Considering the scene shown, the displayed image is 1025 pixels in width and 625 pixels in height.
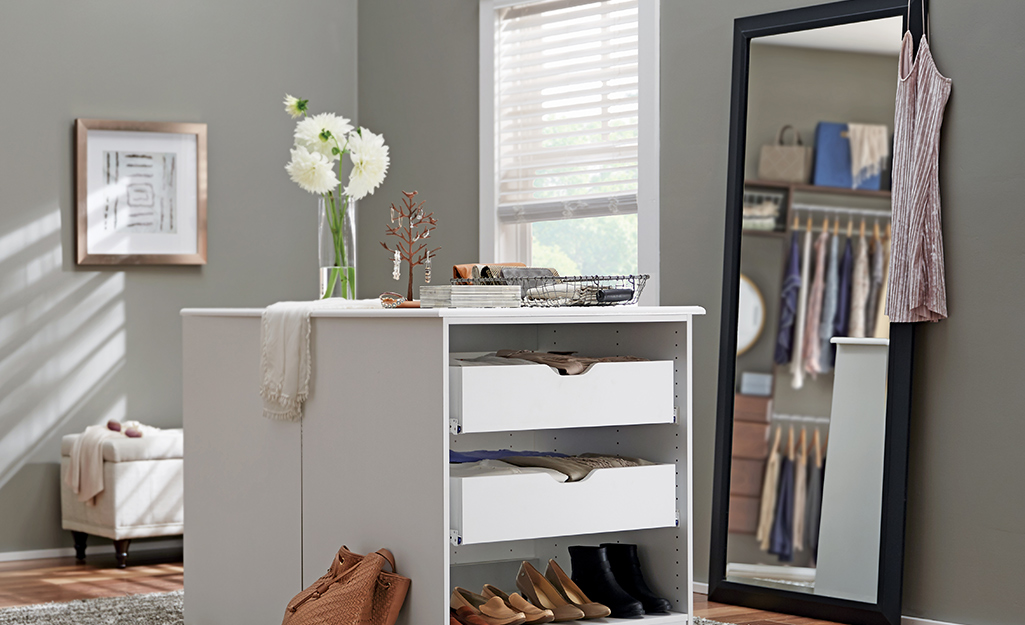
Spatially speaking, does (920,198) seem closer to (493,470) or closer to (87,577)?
(493,470)

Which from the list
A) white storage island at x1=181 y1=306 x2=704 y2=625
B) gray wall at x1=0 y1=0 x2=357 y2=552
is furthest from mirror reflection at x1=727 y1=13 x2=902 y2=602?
gray wall at x1=0 y1=0 x2=357 y2=552

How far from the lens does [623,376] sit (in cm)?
232

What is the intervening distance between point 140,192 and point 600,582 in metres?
2.83

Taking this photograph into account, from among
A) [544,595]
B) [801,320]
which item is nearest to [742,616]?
[801,320]

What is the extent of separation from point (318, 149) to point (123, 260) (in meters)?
1.77

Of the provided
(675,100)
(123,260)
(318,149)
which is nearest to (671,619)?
(318,149)

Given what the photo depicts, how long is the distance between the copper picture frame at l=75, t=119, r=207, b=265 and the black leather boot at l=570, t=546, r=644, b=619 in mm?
2596

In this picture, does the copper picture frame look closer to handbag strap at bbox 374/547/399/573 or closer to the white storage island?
A: the white storage island

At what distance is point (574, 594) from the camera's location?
7.97 feet

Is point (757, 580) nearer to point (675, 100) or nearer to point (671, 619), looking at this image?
point (671, 619)

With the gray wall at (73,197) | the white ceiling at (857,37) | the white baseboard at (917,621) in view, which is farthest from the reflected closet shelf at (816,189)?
the gray wall at (73,197)

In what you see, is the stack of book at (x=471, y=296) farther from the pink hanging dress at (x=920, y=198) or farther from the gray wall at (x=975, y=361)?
the gray wall at (x=975, y=361)

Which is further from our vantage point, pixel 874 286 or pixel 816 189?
pixel 816 189

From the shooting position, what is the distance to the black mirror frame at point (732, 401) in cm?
319
